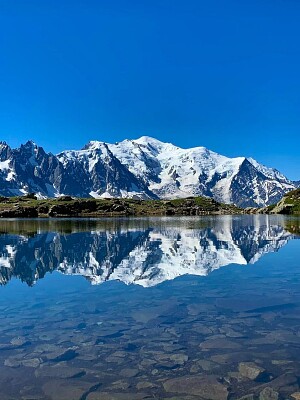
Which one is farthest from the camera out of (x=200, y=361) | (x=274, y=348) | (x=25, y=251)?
(x=25, y=251)

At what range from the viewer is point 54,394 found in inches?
576

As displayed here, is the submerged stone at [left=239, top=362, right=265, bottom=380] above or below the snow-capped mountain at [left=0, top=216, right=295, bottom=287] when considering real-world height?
below

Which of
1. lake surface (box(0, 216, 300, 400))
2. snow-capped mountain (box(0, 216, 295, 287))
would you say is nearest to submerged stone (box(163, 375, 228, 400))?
lake surface (box(0, 216, 300, 400))

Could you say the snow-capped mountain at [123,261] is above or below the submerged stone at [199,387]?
above

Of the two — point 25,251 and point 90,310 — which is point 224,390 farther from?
point 25,251

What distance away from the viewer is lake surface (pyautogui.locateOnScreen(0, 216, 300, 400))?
49.8 feet

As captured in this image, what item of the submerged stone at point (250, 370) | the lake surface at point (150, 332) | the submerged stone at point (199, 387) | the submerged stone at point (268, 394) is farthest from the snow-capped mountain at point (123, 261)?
the submerged stone at point (268, 394)

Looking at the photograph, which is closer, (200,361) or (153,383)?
(153,383)

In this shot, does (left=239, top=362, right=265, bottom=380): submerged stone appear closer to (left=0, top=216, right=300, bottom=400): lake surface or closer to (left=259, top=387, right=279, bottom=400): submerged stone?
(left=0, top=216, right=300, bottom=400): lake surface

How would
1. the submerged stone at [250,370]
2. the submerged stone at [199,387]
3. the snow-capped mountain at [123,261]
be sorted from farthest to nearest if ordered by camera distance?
the snow-capped mountain at [123,261] < the submerged stone at [250,370] < the submerged stone at [199,387]

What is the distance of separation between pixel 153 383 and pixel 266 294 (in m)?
17.4

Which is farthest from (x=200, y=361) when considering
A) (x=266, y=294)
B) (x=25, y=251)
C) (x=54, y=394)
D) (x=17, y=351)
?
(x=25, y=251)

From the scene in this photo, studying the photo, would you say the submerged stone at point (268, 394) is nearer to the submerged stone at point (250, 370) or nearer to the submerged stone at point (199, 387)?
the submerged stone at point (250, 370)

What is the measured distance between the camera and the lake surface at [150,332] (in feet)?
49.8
